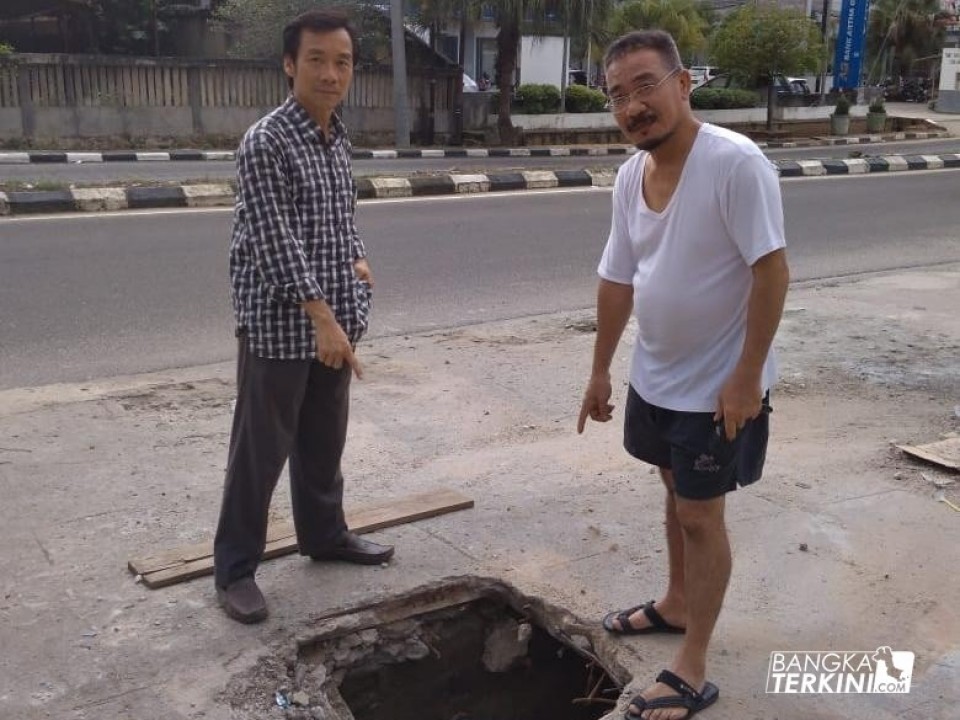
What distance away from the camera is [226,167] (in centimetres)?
1509

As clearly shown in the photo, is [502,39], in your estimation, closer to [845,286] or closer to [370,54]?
[370,54]

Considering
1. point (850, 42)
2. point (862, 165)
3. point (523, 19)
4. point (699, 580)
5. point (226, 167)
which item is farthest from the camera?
point (850, 42)

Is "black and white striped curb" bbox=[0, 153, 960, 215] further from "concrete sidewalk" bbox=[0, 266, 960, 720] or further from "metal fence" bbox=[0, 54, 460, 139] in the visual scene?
"metal fence" bbox=[0, 54, 460, 139]

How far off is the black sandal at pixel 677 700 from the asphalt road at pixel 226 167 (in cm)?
974

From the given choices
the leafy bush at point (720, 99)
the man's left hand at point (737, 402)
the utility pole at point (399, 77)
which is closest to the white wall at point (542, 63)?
the leafy bush at point (720, 99)

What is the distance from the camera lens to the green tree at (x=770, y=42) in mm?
23422

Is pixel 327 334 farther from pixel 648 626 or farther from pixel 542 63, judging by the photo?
pixel 542 63

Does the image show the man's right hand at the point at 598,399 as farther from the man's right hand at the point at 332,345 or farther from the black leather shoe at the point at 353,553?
the black leather shoe at the point at 353,553

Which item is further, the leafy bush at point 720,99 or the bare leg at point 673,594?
the leafy bush at point 720,99

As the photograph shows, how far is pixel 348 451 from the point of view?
4414mm

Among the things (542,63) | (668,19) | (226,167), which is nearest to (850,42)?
(668,19)

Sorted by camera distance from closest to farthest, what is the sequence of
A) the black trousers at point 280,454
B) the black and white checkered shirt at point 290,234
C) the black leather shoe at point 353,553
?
1. the black and white checkered shirt at point 290,234
2. the black trousers at point 280,454
3. the black leather shoe at point 353,553

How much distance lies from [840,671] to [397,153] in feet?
54.9

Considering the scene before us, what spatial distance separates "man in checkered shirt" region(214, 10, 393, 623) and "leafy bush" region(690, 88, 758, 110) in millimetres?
24506
